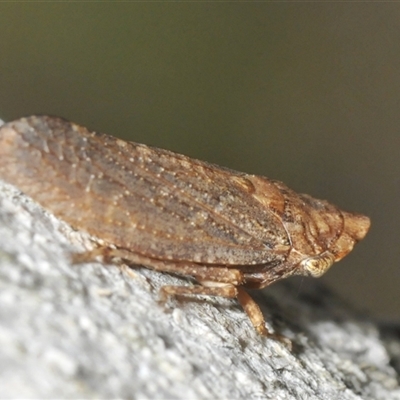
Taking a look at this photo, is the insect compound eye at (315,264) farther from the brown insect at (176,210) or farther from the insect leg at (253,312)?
the insect leg at (253,312)

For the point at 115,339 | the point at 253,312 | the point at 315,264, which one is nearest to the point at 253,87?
the point at 315,264

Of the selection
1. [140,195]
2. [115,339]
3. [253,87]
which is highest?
[253,87]

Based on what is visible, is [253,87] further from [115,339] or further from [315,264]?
[115,339]

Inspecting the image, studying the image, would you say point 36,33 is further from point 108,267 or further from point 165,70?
point 108,267

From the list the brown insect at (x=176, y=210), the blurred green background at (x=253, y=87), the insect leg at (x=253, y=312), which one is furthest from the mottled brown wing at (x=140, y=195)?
the blurred green background at (x=253, y=87)

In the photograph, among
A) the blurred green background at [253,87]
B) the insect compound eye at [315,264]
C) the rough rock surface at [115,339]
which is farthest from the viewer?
the blurred green background at [253,87]

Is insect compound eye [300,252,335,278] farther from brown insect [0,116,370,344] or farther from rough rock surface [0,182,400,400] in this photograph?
rough rock surface [0,182,400,400]

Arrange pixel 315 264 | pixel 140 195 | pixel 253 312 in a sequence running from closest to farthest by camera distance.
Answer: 1. pixel 140 195
2. pixel 253 312
3. pixel 315 264
